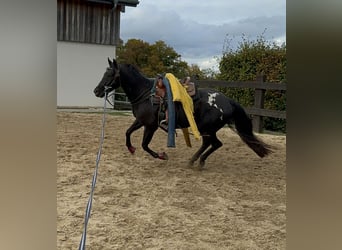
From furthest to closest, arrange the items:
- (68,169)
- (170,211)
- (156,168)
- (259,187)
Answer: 1. (156,168)
2. (68,169)
3. (259,187)
4. (170,211)

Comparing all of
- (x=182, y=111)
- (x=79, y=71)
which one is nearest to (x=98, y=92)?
(x=182, y=111)

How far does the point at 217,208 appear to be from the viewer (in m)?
Answer: 3.18

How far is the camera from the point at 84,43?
11438mm

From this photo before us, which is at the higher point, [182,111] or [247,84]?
[247,84]

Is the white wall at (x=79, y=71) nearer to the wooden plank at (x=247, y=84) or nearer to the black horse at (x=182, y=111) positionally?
the wooden plank at (x=247, y=84)

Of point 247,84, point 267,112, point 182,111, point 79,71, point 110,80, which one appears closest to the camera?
point 182,111

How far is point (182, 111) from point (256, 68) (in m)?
4.81

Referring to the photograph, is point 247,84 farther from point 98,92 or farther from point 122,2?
point 122,2

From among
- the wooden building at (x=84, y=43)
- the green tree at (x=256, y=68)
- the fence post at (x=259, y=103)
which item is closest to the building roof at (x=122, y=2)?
the wooden building at (x=84, y=43)

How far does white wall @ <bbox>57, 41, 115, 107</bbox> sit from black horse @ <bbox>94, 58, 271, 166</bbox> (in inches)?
251

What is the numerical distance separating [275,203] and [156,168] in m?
1.52
